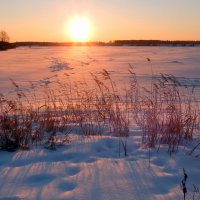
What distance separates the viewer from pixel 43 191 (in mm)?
2742

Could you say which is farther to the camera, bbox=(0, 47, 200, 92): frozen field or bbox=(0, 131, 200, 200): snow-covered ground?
bbox=(0, 47, 200, 92): frozen field

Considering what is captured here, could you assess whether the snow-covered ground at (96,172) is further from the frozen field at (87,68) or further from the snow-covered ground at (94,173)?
the frozen field at (87,68)

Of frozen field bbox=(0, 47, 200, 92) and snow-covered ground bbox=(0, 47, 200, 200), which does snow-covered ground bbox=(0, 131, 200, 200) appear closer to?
snow-covered ground bbox=(0, 47, 200, 200)

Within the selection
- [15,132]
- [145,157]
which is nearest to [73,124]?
[15,132]

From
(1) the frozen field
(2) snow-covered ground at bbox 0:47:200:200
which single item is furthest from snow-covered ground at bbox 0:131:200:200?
(1) the frozen field

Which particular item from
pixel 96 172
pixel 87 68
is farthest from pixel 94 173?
pixel 87 68

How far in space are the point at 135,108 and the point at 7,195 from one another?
12.4ft

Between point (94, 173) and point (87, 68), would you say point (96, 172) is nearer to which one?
point (94, 173)

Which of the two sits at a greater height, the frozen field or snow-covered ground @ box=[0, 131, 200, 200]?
snow-covered ground @ box=[0, 131, 200, 200]

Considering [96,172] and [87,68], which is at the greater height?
[96,172]

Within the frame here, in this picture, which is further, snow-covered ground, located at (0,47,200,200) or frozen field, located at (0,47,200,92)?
frozen field, located at (0,47,200,92)

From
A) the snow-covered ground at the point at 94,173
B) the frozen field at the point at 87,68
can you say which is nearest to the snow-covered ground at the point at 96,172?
the snow-covered ground at the point at 94,173

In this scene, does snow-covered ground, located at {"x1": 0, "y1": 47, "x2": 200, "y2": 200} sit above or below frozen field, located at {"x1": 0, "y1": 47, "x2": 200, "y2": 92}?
above

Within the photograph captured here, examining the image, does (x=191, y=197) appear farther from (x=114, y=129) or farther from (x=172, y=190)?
(x=114, y=129)
